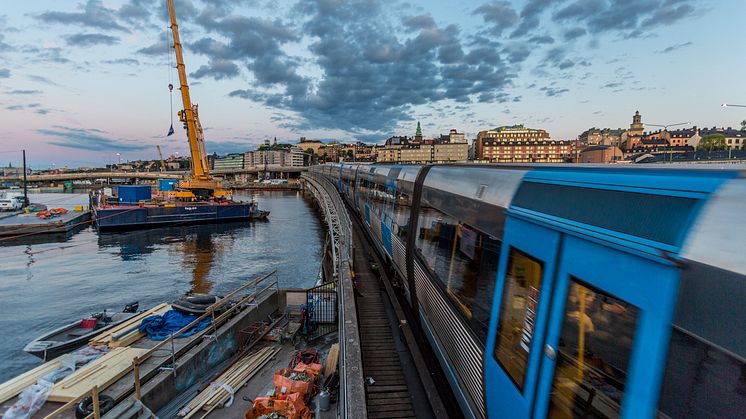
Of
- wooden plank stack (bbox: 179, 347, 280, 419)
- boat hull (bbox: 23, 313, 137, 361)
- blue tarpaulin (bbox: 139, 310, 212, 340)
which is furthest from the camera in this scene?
boat hull (bbox: 23, 313, 137, 361)

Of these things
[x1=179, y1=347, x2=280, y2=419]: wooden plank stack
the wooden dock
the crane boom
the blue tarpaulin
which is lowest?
the wooden dock

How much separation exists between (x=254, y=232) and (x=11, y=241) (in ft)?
85.5

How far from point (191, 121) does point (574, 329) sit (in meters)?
69.1

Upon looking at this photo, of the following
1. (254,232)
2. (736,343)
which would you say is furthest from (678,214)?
(254,232)

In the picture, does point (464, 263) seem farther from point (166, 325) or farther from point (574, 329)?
point (166, 325)

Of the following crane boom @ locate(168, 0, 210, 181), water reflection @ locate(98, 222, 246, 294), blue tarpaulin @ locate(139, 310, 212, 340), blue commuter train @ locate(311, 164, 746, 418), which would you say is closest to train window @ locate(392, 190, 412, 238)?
blue commuter train @ locate(311, 164, 746, 418)

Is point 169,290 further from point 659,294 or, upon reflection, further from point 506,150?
point 506,150

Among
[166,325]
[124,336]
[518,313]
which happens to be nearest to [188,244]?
[166,325]

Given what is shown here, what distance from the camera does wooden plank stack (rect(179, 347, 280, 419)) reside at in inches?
390

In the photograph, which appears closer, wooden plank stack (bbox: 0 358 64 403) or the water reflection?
wooden plank stack (bbox: 0 358 64 403)

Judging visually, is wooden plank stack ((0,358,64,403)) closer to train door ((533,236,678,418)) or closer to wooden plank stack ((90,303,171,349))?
wooden plank stack ((90,303,171,349))

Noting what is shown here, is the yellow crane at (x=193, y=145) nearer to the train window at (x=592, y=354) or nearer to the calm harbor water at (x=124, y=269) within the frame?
the calm harbor water at (x=124, y=269)

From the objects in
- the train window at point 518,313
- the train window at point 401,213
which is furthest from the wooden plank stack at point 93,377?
the train window at point 518,313

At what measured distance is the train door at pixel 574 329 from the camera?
2.33 m
